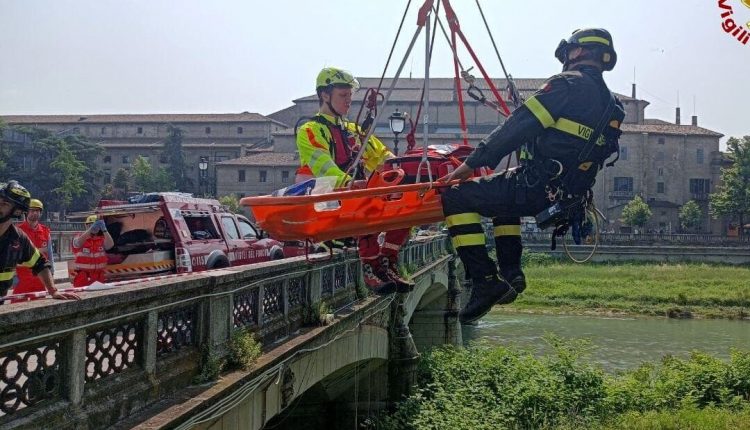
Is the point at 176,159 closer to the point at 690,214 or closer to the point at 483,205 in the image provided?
the point at 690,214

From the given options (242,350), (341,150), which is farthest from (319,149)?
(242,350)

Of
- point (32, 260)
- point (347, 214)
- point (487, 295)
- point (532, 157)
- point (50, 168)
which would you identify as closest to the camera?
point (532, 157)

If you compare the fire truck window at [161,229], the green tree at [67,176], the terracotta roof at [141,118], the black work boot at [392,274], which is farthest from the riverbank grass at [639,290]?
the terracotta roof at [141,118]

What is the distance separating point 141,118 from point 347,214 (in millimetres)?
86246

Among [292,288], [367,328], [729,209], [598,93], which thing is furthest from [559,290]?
[598,93]

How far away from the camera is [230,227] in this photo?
1417 centimetres

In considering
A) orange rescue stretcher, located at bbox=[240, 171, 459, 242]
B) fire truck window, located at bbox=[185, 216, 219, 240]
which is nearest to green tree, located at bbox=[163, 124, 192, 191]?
fire truck window, located at bbox=[185, 216, 219, 240]

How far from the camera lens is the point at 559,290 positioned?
153ft

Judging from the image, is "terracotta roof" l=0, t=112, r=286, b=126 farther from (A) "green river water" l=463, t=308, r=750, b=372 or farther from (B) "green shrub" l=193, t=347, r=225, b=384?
(B) "green shrub" l=193, t=347, r=225, b=384

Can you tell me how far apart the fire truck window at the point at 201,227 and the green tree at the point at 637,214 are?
189 feet

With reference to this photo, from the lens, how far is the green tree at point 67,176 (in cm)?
6294

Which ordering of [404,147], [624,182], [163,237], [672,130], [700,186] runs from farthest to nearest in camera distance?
[672,130], [700,186], [624,182], [404,147], [163,237]

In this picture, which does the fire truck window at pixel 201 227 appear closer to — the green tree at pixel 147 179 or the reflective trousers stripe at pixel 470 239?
the reflective trousers stripe at pixel 470 239

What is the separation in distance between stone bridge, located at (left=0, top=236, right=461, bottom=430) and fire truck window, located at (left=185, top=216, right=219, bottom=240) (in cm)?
301
